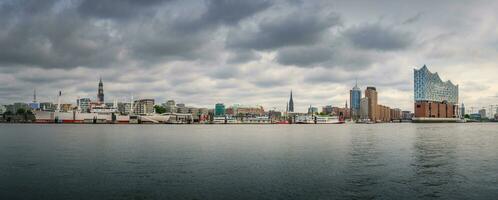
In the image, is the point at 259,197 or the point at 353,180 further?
the point at 353,180

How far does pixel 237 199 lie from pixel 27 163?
1135 inches

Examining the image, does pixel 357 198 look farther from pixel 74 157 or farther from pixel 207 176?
pixel 74 157

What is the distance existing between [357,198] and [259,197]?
684 cm

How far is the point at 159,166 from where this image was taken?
41.9 meters

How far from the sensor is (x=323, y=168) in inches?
1608

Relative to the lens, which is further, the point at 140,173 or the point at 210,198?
the point at 140,173

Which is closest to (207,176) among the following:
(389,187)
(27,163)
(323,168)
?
(323,168)

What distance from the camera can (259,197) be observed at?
27.5 metres

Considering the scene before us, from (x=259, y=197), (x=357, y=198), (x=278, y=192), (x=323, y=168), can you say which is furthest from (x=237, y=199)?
(x=323, y=168)

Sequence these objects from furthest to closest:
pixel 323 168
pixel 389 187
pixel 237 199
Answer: pixel 323 168, pixel 389 187, pixel 237 199

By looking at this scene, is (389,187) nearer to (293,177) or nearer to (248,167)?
(293,177)

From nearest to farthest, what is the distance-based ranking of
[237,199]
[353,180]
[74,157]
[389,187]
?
[237,199] < [389,187] < [353,180] < [74,157]

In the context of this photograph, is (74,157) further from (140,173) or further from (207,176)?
(207,176)

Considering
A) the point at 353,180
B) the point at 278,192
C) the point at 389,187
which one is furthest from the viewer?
the point at 353,180
